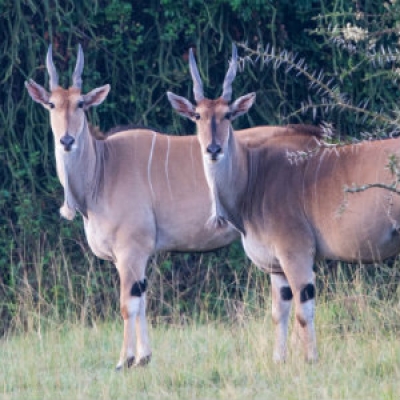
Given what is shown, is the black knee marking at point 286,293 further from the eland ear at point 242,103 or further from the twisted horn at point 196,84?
the twisted horn at point 196,84

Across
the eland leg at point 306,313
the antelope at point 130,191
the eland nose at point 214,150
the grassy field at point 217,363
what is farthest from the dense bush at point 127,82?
the eland nose at point 214,150

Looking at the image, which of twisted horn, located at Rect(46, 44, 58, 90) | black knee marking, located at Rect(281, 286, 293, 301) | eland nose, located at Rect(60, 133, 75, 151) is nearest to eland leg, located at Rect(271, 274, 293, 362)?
black knee marking, located at Rect(281, 286, 293, 301)

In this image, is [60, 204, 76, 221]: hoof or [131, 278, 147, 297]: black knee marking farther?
Answer: [60, 204, 76, 221]: hoof

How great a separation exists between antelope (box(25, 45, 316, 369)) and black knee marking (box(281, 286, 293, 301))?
20.1 inches

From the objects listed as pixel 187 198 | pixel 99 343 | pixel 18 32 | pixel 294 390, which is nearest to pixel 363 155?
pixel 187 198

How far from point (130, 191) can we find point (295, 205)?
104cm

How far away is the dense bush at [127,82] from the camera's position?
793 cm

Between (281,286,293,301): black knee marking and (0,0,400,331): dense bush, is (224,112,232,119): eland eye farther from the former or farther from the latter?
(0,0,400,331): dense bush

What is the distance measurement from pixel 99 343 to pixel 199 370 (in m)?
1.39

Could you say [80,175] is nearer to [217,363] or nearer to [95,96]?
[95,96]

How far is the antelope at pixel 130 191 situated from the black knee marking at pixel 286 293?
0.51m

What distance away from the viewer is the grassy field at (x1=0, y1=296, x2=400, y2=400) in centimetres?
529

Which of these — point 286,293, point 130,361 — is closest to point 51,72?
point 130,361

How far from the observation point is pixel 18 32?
7.89m
